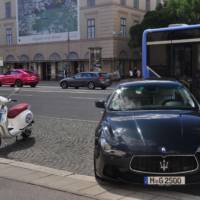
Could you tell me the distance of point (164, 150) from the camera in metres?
5.82

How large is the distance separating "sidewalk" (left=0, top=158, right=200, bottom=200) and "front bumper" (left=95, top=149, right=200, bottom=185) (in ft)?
0.61

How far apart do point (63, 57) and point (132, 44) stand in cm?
1082

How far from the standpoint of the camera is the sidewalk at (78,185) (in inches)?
230

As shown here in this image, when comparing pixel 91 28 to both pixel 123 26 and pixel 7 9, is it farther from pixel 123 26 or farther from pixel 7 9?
pixel 7 9

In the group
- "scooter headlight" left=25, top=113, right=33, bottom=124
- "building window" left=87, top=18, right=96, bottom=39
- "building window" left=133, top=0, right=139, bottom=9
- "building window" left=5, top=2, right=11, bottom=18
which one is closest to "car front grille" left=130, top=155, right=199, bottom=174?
"scooter headlight" left=25, top=113, right=33, bottom=124

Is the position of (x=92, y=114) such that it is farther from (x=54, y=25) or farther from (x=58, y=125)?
(x=54, y=25)

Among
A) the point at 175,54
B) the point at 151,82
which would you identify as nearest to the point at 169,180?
the point at 151,82

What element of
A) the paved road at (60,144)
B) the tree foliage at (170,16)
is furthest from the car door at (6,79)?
the paved road at (60,144)

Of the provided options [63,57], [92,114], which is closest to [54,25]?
[63,57]

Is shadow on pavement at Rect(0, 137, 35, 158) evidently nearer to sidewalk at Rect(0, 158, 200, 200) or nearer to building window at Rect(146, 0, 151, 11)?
sidewalk at Rect(0, 158, 200, 200)

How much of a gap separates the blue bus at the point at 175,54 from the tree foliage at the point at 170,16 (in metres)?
32.5

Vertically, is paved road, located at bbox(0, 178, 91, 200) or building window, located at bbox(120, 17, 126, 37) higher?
building window, located at bbox(120, 17, 126, 37)

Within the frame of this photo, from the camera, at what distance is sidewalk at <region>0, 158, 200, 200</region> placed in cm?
584

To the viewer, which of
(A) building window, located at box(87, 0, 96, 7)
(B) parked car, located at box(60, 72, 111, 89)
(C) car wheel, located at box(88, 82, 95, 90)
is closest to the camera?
(B) parked car, located at box(60, 72, 111, 89)
